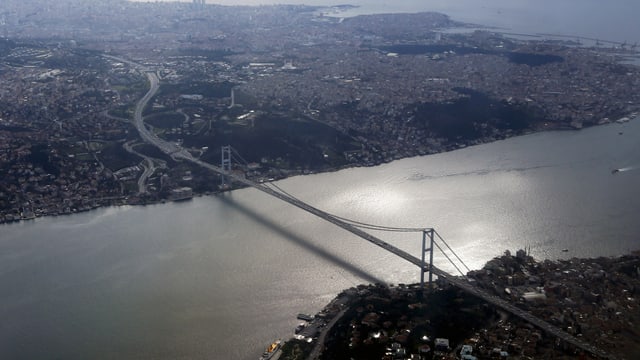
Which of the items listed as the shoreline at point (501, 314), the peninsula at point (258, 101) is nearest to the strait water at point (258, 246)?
the shoreline at point (501, 314)

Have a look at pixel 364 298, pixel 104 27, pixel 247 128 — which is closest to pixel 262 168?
pixel 247 128

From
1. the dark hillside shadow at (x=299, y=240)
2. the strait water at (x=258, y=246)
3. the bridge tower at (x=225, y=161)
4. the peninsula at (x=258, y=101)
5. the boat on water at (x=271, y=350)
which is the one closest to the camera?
the boat on water at (x=271, y=350)

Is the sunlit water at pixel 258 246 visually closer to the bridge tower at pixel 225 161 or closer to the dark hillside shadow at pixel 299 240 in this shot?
the dark hillside shadow at pixel 299 240

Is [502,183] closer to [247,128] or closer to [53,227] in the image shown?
[247,128]

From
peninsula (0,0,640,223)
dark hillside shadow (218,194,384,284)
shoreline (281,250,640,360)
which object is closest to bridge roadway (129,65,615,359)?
shoreline (281,250,640,360)

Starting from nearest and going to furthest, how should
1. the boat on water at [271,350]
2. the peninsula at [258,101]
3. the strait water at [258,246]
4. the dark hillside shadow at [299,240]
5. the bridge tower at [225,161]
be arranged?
the boat on water at [271,350]
the strait water at [258,246]
the dark hillside shadow at [299,240]
the bridge tower at [225,161]
the peninsula at [258,101]
